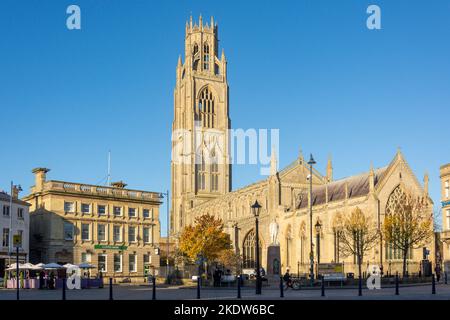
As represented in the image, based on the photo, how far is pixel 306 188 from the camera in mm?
109938

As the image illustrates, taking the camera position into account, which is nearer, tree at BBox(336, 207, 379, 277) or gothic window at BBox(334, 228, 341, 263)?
tree at BBox(336, 207, 379, 277)

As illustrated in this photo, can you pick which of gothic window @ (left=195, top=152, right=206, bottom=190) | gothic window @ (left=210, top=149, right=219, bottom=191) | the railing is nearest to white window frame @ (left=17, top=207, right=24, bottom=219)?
the railing

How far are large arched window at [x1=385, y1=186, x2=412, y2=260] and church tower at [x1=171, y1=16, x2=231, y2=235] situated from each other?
6253 cm

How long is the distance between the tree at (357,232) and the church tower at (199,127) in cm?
6126

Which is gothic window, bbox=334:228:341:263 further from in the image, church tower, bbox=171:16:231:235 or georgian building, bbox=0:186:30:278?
church tower, bbox=171:16:231:235

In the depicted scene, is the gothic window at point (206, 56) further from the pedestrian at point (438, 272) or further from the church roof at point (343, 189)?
the pedestrian at point (438, 272)

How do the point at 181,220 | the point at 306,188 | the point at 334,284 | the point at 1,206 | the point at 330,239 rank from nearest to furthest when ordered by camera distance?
the point at 334,284, the point at 1,206, the point at 330,239, the point at 306,188, the point at 181,220

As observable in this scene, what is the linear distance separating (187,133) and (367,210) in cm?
6949

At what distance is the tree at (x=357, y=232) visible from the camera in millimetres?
72950

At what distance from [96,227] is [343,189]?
36489 millimetres

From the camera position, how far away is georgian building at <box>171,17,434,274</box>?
3285 inches

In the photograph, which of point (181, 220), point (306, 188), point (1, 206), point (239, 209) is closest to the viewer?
point (1, 206)
